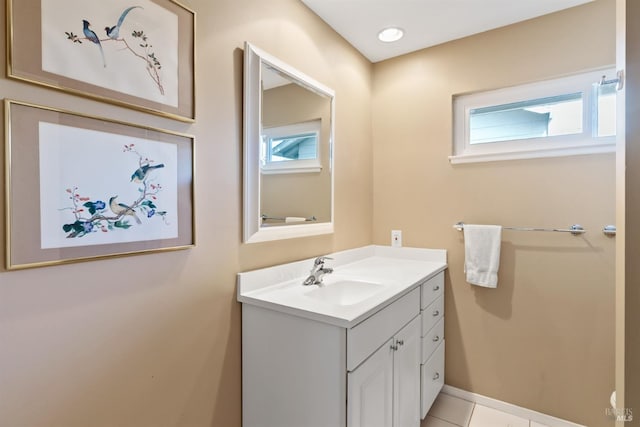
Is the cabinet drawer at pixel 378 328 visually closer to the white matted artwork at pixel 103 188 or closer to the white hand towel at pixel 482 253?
the white hand towel at pixel 482 253

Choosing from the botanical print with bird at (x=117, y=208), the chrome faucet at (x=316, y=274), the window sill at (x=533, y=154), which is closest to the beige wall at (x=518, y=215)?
the window sill at (x=533, y=154)

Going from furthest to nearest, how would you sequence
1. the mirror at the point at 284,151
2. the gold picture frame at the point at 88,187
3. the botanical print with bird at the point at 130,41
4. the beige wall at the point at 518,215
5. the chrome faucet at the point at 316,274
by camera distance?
1. the beige wall at the point at 518,215
2. the chrome faucet at the point at 316,274
3. the mirror at the point at 284,151
4. the botanical print with bird at the point at 130,41
5. the gold picture frame at the point at 88,187

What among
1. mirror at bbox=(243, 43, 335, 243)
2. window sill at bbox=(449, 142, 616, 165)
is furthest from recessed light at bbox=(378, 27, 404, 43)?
window sill at bbox=(449, 142, 616, 165)

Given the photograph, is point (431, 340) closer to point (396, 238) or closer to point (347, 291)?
point (347, 291)

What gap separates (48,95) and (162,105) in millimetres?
309

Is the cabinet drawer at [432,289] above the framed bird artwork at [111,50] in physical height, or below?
below

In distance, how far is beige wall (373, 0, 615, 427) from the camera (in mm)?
1690

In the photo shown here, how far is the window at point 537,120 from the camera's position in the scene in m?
1.70

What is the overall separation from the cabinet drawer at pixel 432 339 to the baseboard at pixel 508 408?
15.0 inches

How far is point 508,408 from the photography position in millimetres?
1914

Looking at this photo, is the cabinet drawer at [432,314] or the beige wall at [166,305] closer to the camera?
the beige wall at [166,305]

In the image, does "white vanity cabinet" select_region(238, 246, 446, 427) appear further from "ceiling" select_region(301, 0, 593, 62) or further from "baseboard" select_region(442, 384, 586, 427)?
"ceiling" select_region(301, 0, 593, 62)

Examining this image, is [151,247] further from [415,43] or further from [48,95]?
[415,43]

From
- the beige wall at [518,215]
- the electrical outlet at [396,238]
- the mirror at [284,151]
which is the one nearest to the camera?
the mirror at [284,151]
